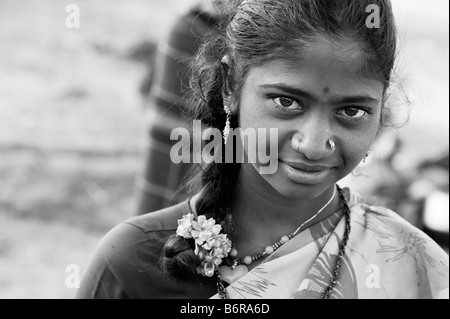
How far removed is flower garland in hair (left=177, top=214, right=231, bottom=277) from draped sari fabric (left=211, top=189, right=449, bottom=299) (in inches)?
3.0

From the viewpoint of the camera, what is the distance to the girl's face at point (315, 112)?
1.70 m

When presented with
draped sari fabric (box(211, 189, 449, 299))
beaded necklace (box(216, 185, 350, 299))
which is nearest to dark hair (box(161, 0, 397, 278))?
beaded necklace (box(216, 185, 350, 299))

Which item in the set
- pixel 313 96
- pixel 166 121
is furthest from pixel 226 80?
pixel 166 121

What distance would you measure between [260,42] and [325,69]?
203 mm

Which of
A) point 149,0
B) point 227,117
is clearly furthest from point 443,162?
point 149,0

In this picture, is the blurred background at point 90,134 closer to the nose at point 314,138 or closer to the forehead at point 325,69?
the forehead at point 325,69

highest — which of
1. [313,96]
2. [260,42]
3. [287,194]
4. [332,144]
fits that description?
[260,42]

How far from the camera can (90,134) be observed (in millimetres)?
6281

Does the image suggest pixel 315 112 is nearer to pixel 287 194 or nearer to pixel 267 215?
pixel 287 194

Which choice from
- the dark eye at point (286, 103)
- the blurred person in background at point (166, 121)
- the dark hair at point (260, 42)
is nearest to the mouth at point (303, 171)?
the dark eye at point (286, 103)

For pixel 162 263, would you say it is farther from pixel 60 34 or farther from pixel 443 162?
pixel 60 34

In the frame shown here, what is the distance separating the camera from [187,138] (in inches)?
95.3

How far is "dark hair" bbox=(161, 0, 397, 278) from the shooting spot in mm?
1747
